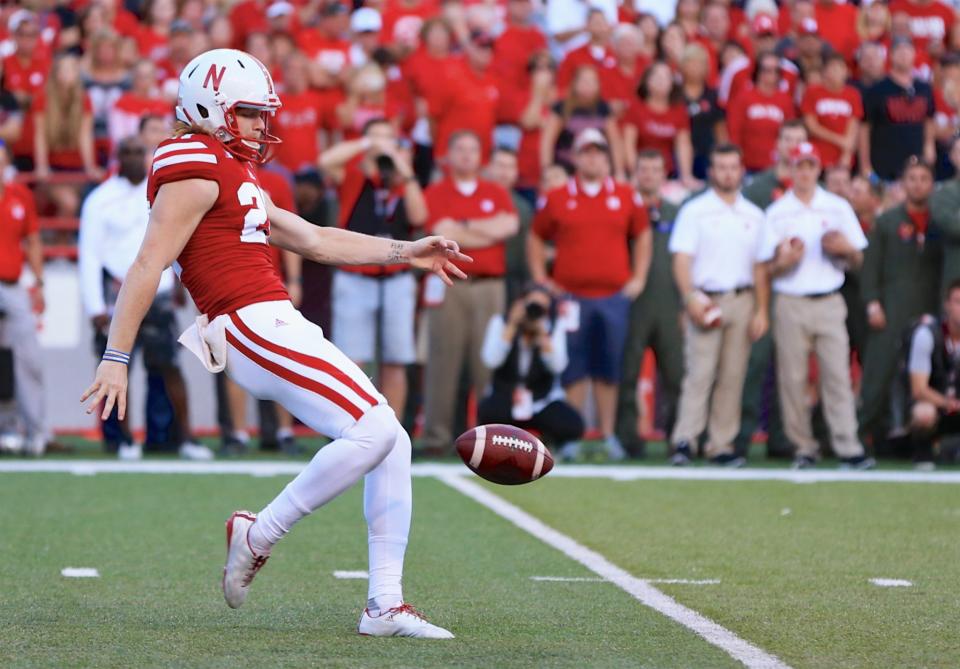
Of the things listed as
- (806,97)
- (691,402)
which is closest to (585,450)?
(691,402)

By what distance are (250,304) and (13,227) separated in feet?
22.2

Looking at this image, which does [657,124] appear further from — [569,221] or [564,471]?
[564,471]

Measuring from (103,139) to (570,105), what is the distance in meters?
3.91

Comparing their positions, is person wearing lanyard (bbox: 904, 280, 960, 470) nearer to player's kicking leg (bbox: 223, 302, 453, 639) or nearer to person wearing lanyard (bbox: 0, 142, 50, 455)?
person wearing lanyard (bbox: 0, 142, 50, 455)

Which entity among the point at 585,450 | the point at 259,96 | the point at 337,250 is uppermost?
the point at 259,96

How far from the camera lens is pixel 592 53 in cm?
1488

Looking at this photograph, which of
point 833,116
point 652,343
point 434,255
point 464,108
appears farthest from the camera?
point 833,116

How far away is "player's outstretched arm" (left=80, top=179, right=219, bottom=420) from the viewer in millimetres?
4793

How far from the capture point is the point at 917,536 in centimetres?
763

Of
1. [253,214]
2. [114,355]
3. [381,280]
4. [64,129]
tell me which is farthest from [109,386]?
[64,129]

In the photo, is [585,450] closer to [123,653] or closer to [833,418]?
[833,418]

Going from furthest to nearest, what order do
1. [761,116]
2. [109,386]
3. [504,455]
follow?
[761,116] < [504,455] < [109,386]

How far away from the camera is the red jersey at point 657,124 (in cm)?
1395

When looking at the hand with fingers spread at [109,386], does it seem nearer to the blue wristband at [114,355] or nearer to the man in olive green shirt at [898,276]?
the blue wristband at [114,355]
